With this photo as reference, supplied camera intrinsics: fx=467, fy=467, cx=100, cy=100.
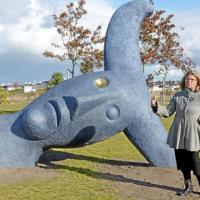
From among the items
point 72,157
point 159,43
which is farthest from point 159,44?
point 72,157

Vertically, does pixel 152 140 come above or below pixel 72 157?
above

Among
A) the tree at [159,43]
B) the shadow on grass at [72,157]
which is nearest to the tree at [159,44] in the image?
the tree at [159,43]

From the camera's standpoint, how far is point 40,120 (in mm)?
7891

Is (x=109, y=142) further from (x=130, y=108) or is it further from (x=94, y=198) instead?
(x=94, y=198)

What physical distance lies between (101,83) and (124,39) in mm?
1074

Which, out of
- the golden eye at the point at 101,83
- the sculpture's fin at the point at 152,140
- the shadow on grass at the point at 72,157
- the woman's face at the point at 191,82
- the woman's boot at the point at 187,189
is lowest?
the woman's boot at the point at 187,189

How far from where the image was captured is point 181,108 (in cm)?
632

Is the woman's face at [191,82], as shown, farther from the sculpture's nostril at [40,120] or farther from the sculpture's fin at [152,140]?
the sculpture's nostril at [40,120]

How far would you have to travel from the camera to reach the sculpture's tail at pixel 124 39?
869 centimetres

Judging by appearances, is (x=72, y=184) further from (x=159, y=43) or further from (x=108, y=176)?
(x=159, y=43)

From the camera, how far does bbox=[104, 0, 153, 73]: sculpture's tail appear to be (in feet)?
28.5

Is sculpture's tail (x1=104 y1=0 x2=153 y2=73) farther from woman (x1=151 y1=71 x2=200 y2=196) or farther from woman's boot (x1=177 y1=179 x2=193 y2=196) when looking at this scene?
woman's boot (x1=177 y1=179 x2=193 y2=196)

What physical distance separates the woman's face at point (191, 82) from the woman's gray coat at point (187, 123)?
0.08 m

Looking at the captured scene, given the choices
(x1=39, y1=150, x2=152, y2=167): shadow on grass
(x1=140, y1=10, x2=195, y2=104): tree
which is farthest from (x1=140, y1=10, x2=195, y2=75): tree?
(x1=39, y1=150, x2=152, y2=167): shadow on grass
